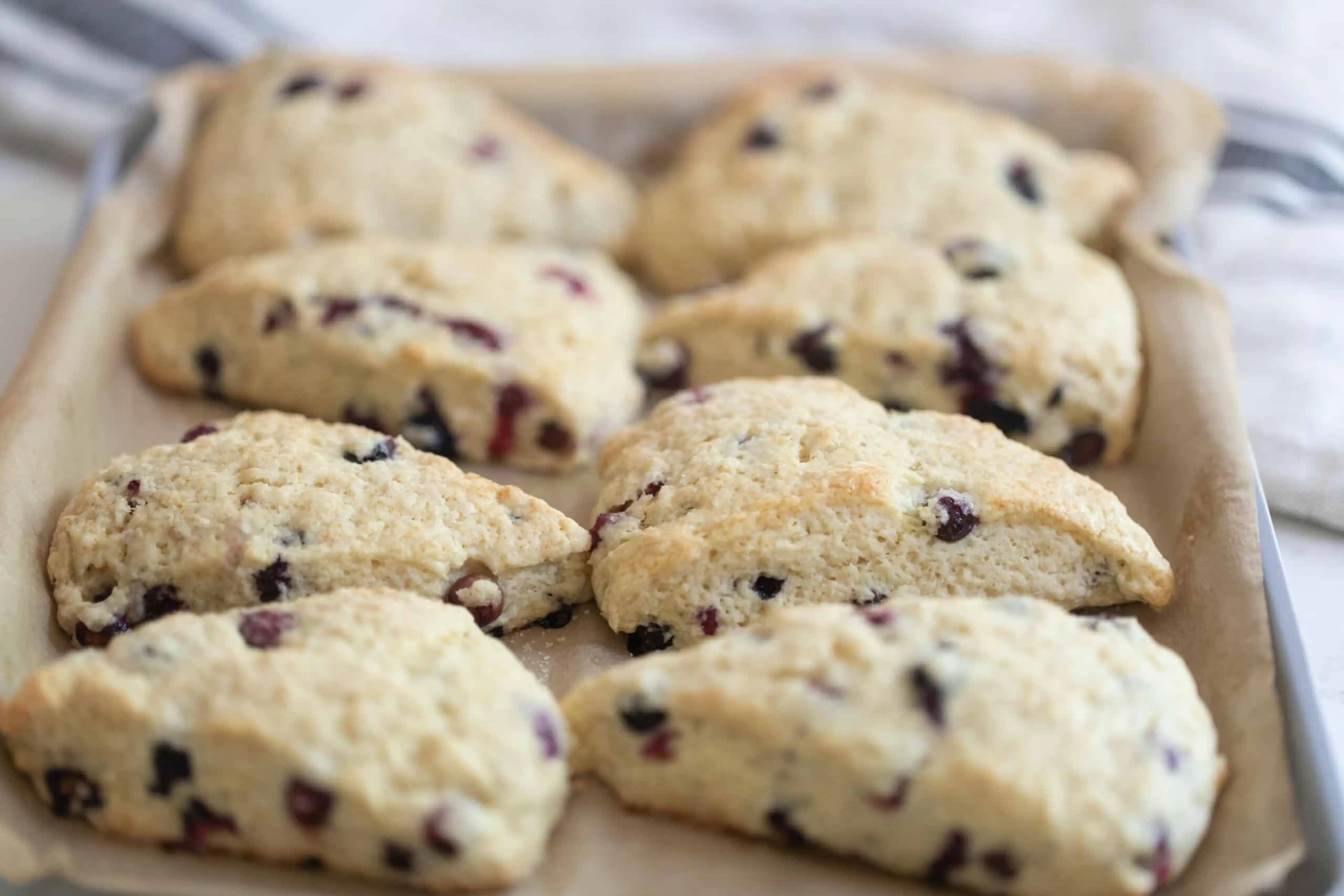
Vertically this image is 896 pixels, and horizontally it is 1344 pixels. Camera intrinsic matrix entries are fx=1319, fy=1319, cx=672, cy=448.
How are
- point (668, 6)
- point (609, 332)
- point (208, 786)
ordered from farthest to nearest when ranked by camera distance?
1. point (668, 6)
2. point (609, 332)
3. point (208, 786)

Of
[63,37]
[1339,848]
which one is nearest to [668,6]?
[63,37]

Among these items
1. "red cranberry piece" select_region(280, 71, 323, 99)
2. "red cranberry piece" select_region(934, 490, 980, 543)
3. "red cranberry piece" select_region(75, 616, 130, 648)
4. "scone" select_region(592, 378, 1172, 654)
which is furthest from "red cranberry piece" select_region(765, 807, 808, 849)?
"red cranberry piece" select_region(280, 71, 323, 99)

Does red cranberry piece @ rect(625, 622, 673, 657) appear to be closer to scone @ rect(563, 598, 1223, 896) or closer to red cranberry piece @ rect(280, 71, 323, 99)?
scone @ rect(563, 598, 1223, 896)

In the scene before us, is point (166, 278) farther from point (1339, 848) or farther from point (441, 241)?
point (1339, 848)

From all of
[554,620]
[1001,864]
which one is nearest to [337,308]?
[554,620]

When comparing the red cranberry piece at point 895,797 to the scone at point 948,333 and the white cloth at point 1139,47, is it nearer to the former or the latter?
the scone at point 948,333
